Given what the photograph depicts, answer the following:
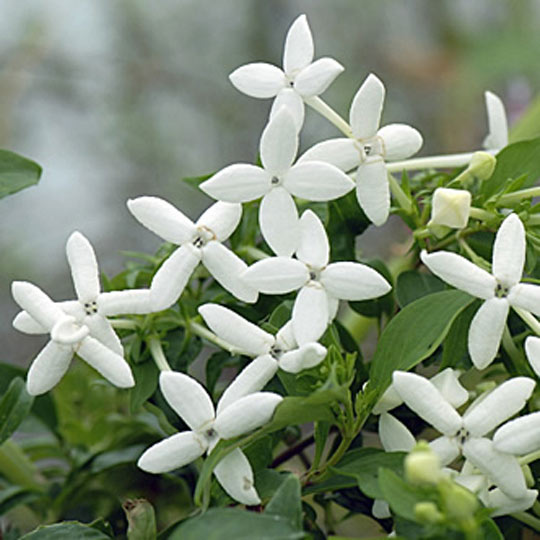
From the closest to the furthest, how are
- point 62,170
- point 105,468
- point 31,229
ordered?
point 105,468
point 31,229
point 62,170

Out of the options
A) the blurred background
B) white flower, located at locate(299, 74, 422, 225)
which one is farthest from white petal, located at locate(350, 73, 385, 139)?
the blurred background

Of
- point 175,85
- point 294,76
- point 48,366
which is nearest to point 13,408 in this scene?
point 48,366

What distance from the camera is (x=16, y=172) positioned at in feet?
1.31

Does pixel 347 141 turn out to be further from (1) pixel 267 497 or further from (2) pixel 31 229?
(2) pixel 31 229

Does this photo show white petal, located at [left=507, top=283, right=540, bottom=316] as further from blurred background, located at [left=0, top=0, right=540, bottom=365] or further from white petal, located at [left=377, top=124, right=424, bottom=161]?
blurred background, located at [left=0, top=0, right=540, bottom=365]

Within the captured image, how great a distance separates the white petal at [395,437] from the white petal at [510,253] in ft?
0.21

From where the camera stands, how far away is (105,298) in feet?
1.04

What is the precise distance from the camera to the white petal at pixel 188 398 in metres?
0.29

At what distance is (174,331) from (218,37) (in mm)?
1689

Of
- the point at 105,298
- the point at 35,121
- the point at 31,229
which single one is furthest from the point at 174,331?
the point at 35,121

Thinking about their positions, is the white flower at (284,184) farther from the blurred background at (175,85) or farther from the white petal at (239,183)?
the blurred background at (175,85)

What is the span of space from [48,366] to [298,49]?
0.17 metres

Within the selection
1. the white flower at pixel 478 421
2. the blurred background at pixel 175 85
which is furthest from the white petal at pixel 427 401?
the blurred background at pixel 175 85

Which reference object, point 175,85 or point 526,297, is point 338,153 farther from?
point 175,85
